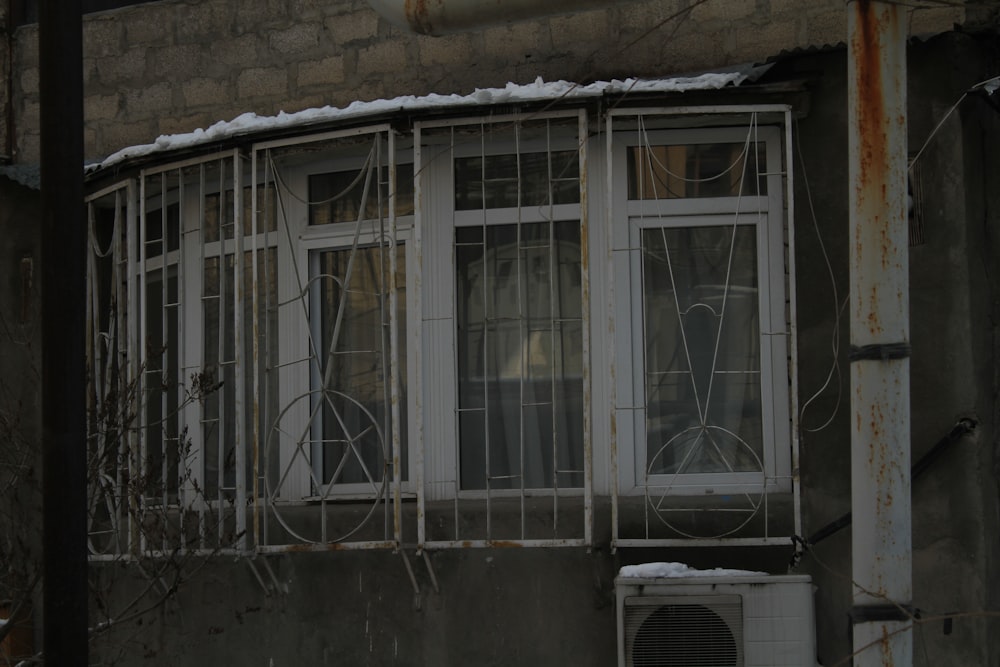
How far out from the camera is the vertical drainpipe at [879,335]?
14.7 ft

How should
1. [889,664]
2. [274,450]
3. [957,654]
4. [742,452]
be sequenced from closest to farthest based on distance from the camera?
[889,664]
[957,654]
[742,452]
[274,450]

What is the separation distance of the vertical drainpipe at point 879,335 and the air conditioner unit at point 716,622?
2621mm

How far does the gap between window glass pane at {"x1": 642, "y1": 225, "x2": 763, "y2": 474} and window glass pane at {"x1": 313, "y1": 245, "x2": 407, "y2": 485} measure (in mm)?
1433

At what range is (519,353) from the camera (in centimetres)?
802

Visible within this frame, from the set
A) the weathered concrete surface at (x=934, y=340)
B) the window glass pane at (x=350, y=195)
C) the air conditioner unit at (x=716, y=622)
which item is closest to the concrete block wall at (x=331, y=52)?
the weathered concrete surface at (x=934, y=340)

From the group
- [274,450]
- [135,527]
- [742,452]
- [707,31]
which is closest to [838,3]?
[707,31]

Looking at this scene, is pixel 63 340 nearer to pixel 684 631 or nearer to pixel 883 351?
pixel 883 351

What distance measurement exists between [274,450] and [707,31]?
3.41 m

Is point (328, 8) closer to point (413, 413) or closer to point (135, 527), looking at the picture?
point (413, 413)

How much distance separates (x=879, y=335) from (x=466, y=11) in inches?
72.9

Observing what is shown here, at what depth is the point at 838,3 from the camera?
7785mm

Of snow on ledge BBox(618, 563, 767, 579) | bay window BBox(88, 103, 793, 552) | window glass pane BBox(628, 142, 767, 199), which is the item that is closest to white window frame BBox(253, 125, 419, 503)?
bay window BBox(88, 103, 793, 552)

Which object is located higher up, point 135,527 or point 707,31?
point 707,31

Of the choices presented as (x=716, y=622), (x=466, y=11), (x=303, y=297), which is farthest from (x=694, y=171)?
(x=466, y=11)
